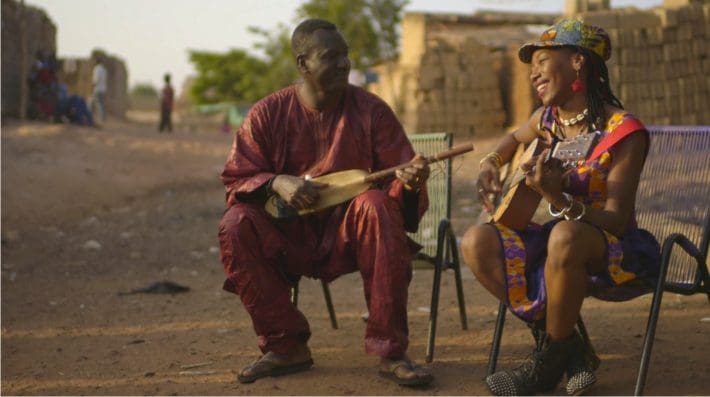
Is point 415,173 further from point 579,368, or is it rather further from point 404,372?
point 579,368

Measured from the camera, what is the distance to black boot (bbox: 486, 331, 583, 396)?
12.0 ft

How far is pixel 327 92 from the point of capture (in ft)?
14.4

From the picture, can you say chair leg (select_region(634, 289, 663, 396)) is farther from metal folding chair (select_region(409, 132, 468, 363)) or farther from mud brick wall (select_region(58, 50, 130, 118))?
mud brick wall (select_region(58, 50, 130, 118))

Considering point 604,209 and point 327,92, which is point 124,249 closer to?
point 327,92

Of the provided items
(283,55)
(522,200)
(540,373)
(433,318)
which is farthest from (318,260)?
(283,55)

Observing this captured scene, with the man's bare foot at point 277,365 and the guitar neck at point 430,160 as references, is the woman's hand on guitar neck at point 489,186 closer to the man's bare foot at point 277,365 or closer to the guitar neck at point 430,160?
the guitar neck at point 430,160

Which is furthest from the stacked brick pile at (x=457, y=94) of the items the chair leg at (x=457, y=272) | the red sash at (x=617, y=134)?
the red sash at (x=617, y=134)

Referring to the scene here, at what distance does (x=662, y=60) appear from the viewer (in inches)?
537

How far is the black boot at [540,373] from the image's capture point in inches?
144

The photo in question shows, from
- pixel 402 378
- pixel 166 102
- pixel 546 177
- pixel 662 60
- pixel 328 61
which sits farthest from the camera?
pixel 166 102

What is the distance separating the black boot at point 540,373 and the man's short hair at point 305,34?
1.69m

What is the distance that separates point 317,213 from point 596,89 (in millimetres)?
1361

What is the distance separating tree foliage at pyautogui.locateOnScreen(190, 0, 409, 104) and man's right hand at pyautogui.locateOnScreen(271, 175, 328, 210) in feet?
55.9

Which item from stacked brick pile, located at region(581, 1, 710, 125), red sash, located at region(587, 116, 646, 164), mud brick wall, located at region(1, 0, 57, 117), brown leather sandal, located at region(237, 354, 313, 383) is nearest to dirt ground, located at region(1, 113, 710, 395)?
brown leather sandal, located at region(237, 354, 313, 383)
